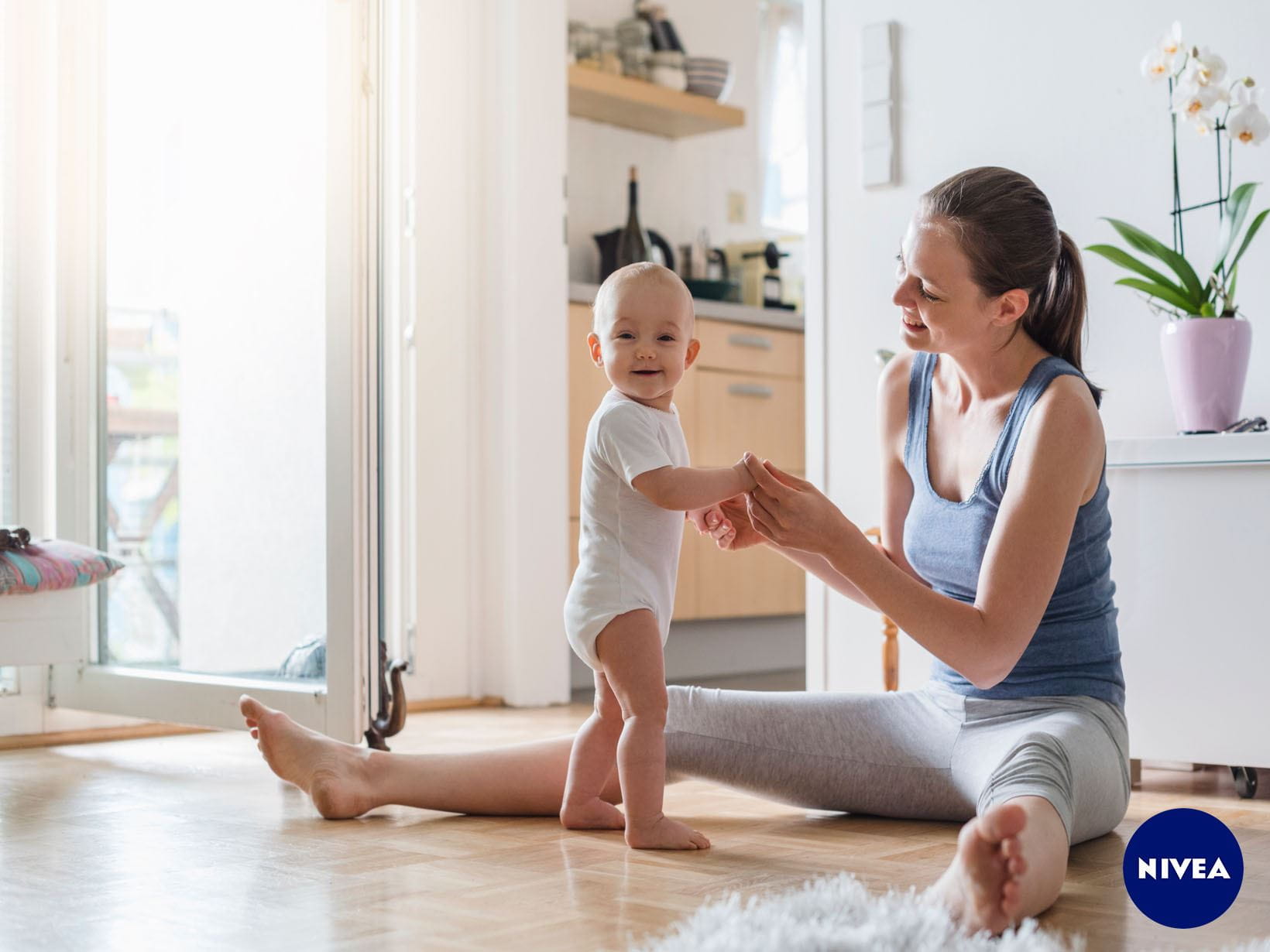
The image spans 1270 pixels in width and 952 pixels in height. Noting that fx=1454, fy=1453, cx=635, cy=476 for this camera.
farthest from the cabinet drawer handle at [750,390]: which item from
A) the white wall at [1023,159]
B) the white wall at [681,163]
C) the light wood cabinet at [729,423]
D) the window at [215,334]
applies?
the window at [215,334]

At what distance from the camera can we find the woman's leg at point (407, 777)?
186cm

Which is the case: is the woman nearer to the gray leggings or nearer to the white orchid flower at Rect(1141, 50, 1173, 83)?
the gray leggings

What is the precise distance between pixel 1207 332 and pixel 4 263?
227 centimetres

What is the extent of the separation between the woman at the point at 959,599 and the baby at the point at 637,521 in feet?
0.30

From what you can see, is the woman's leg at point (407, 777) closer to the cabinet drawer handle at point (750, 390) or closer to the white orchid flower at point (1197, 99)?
the white orchid flower at point (1197, 99)

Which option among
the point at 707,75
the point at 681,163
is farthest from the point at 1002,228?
the point at 681,163

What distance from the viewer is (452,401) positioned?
→ 142 inches

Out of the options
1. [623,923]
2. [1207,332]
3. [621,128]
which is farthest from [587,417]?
[623,923]

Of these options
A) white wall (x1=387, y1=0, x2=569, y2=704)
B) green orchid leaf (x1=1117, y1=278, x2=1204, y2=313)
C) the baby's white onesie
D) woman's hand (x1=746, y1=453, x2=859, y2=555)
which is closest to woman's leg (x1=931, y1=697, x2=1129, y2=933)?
woman's hand (x1=746, y1=453, x2=859, y2=555)

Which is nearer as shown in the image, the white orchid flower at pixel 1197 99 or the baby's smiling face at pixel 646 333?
the baby's smiling face at pixel 646 333

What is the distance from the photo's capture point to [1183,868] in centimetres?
126

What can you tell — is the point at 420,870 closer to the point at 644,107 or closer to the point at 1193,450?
the point at 1193,450

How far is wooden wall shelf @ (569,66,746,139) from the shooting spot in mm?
4059

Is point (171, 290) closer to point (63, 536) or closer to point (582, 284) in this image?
point (63, 536)
